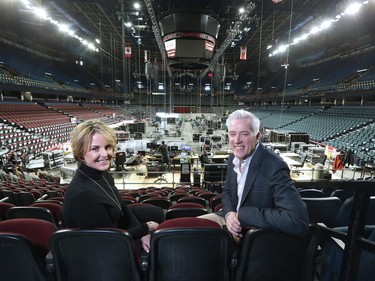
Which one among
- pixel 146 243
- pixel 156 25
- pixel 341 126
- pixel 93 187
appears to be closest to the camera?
pixel 93 187

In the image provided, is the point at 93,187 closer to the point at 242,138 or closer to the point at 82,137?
the point at 82,137

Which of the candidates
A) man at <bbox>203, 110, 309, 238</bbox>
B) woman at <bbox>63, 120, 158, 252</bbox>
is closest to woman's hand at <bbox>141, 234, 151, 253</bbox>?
woman at <bbox>63, 120, 158, 252</bbox>

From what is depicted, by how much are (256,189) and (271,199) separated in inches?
4.8

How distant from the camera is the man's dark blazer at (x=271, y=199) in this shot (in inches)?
52.2

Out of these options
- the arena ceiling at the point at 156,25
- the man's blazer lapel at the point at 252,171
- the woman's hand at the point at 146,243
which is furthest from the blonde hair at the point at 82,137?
the arena ceiling at the point at 156,25

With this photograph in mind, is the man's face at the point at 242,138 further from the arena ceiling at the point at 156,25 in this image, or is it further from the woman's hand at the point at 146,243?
the arena ceiling at the point at 156,25

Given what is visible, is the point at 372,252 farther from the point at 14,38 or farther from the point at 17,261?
the point at 14,38

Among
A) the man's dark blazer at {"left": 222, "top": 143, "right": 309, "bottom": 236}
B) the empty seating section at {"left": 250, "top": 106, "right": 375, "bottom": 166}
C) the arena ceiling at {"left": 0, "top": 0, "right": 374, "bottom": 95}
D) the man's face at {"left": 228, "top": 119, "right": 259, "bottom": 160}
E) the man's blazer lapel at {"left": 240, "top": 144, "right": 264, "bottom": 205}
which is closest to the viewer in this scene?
the man's dark blazer at {"left": 222, "top": 143, "right": 309, "bottom": 236}

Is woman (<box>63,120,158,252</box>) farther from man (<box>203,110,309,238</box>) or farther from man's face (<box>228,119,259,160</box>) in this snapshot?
man's face (<box>228,119,259,160</box>)

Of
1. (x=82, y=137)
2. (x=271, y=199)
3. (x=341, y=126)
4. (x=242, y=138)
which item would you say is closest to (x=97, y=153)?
A: (x=82, y=137)

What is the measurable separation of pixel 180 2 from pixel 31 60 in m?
31.5

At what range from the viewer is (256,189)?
5.07 ft

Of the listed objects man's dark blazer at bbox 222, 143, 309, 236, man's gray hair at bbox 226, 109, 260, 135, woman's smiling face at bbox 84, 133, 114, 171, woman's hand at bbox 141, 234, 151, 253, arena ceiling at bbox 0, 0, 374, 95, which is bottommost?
woman's hand at bbox 141, 234, 151, 253

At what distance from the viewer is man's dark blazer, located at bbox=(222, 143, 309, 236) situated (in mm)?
1327
